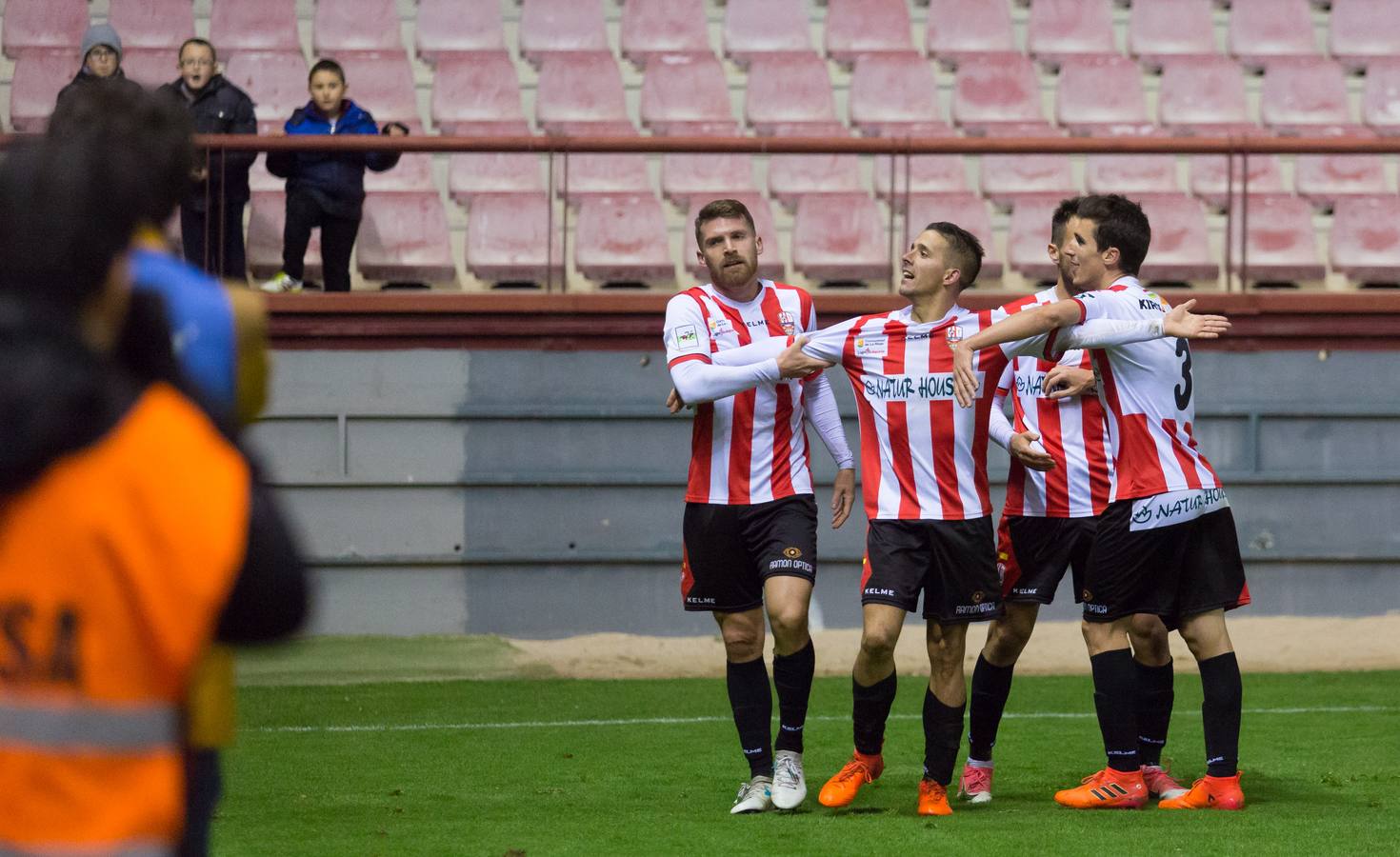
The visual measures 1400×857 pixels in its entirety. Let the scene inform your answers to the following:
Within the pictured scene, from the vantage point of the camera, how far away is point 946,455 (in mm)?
5234

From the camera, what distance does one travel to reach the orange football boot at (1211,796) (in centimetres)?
522

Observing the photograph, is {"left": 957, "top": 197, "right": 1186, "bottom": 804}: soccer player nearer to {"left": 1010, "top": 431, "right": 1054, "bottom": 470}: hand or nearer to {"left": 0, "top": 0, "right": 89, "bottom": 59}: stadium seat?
{"left": 1010, "top": 431, "right": 1054, "bottom": 470}: hand

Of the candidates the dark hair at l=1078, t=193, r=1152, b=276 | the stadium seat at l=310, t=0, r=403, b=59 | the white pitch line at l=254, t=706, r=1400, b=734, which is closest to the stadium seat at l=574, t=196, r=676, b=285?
the stadium seat at l=310, t=0, r=403, b=59

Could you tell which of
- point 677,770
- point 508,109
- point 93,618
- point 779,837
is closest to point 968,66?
point 508,109

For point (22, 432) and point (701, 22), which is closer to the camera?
point (22, 432)

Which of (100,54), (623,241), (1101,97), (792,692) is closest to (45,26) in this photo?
(100,54)

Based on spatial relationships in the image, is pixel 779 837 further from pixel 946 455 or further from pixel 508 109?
pixel 508 109

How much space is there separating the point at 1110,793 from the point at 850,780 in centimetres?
83

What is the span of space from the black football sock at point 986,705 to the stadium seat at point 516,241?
4455 mm

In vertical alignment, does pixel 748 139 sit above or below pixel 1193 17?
→ below

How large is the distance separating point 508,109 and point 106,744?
10014mm

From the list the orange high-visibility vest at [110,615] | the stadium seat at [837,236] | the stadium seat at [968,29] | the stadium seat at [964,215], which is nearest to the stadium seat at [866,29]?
the stadium seat at [968,29]

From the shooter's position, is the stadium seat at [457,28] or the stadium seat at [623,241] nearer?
the stadium seat at [623,241]

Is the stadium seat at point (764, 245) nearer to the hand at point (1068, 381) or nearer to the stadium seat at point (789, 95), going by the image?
the stadium seat at point (789, 95)
